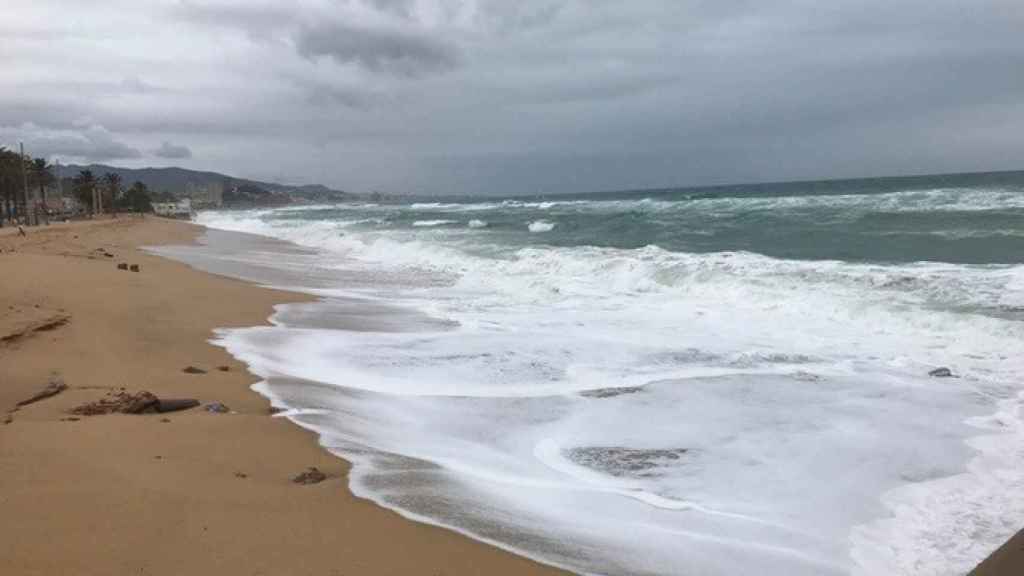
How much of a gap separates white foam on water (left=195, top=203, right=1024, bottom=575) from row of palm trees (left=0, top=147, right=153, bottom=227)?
5902cm

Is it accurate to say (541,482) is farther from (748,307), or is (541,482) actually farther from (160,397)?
(748,307)

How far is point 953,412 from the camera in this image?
6660 millimetres

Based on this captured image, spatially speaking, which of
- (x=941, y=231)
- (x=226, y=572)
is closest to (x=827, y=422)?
(x=226, y=572)

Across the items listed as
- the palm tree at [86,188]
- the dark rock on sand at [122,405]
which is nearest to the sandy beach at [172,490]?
the dark rock on sand at [122,405]

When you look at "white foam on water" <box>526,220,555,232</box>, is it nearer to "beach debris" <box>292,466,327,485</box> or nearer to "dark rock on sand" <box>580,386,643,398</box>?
"dark rock on sand" <box>580,386,643,398</box>

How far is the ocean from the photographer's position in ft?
14.0

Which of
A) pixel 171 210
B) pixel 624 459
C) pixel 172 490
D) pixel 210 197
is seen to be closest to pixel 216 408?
pixel 172 490

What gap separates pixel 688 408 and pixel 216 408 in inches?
162

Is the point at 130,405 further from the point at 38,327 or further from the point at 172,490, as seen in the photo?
the point at 38,327

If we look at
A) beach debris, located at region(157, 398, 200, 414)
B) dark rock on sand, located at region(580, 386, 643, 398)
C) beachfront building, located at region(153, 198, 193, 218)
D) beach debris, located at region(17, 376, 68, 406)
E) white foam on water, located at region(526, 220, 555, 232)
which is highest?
beachfront building, located at region(153, 198, 193, 218)

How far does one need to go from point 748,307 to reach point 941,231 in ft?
45.5

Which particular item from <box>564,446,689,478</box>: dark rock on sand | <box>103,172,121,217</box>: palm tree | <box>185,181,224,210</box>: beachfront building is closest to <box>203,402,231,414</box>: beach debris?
<box>564,446,689,478</box>: dark rock on sand

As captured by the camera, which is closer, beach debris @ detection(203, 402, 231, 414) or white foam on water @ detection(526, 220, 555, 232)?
beach debris @ detection(203, 402, 231, 414)

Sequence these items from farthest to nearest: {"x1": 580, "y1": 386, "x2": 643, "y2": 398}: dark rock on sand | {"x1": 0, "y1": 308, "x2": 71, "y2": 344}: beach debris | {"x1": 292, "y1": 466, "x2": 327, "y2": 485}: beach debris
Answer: {"x1": 0, "y1": 308, "x2": 71, "y2": 344}: beach debris
{"x1": 580, "y1": 386, "x2": 643, "y2": 398}: dark rock on sand
{"x1": 292, "y1": 466, "x2": 327, "y2": 485}: beach debris
